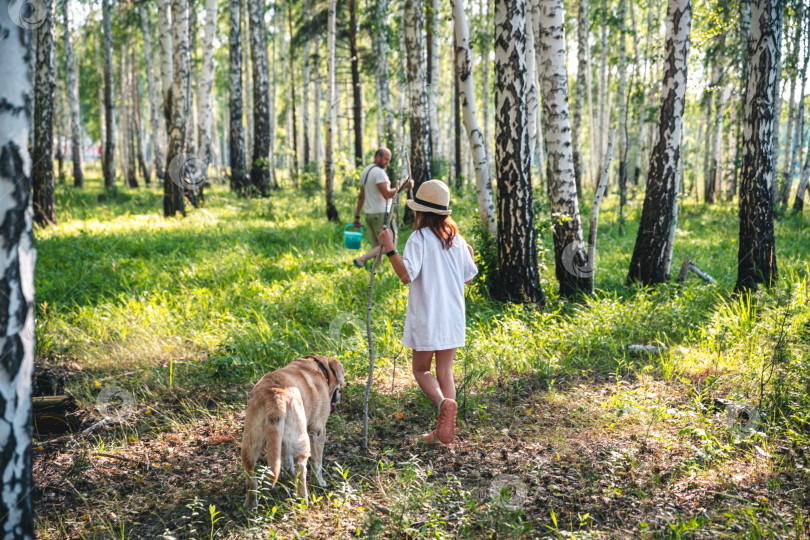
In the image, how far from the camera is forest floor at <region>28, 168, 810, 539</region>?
3.24 meters

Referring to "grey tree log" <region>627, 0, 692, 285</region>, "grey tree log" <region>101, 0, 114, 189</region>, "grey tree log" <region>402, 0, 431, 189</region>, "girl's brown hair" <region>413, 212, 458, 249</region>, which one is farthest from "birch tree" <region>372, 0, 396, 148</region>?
"girl's brown hair" <region>413, 212, 458, 249</region>

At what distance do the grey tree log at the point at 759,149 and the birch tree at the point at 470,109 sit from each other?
2988 mm

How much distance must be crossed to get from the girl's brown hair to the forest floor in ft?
4.56

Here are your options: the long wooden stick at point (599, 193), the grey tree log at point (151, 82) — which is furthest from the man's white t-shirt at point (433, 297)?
the grey tree log at point (151, 82)

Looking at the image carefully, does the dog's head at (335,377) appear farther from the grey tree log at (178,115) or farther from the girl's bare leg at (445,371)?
the grey tree log at (178,115)

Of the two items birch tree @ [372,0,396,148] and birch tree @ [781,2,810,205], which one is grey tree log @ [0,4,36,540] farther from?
birch tree @ [781,2,810,205]

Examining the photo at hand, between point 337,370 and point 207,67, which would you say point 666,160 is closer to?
point 337,370

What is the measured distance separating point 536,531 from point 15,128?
3.08 meters

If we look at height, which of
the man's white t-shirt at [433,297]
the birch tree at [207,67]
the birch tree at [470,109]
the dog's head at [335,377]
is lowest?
the dog's head at [335,377]

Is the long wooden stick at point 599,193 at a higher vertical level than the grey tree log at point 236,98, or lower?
lower

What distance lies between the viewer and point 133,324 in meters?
6.10

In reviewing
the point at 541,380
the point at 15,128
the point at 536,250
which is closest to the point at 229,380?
the point at 541,380

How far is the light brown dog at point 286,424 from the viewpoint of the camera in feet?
10.3

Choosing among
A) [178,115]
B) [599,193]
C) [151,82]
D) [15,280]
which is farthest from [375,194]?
[151,82]
